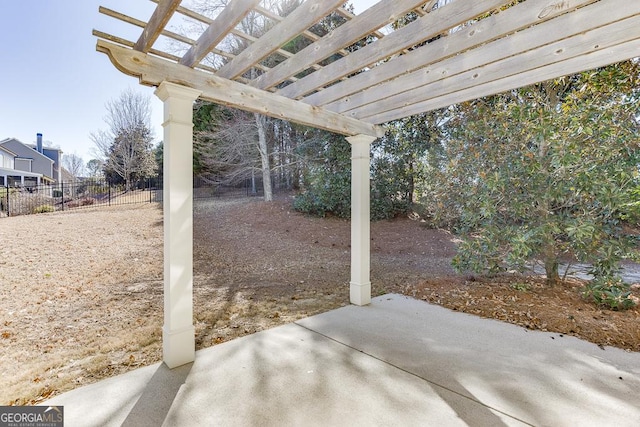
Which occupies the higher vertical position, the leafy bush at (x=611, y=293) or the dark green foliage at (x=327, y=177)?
the dark green foliage at (x=327, y=177)

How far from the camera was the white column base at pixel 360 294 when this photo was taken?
3.77 m

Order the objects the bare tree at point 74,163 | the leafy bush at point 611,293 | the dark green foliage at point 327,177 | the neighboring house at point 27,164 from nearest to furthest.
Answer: the leafy bush at point 611,293
the dark green foliage at point 327,177
the neighboring house at point 27,164
the bare tree at point 74,163

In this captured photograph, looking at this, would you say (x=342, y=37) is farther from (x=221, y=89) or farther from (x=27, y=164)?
(x=27, y=164)

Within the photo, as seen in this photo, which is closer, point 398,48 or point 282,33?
point 282,33

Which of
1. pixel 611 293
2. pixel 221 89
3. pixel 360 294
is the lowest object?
pixel 360 294

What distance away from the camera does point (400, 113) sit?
329cm

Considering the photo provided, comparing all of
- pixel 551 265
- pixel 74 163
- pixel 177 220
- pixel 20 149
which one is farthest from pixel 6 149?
pixel 551 265

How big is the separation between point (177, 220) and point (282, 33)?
1.56 m

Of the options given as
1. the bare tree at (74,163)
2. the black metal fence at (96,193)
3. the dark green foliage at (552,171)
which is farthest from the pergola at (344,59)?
the bare tree at (74,163)

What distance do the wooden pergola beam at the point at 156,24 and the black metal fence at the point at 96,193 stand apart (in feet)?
37.2

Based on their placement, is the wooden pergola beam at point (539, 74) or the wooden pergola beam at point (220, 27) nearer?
the wooden pergola beam at point (220, 27)

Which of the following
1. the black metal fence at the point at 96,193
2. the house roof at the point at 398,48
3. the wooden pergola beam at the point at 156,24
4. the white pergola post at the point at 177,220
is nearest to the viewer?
the wooden pergola beam at the point at 156,24

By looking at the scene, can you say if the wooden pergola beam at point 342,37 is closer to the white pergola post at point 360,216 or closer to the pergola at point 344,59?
the pergola at point 344,59

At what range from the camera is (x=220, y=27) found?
5.87 ft
